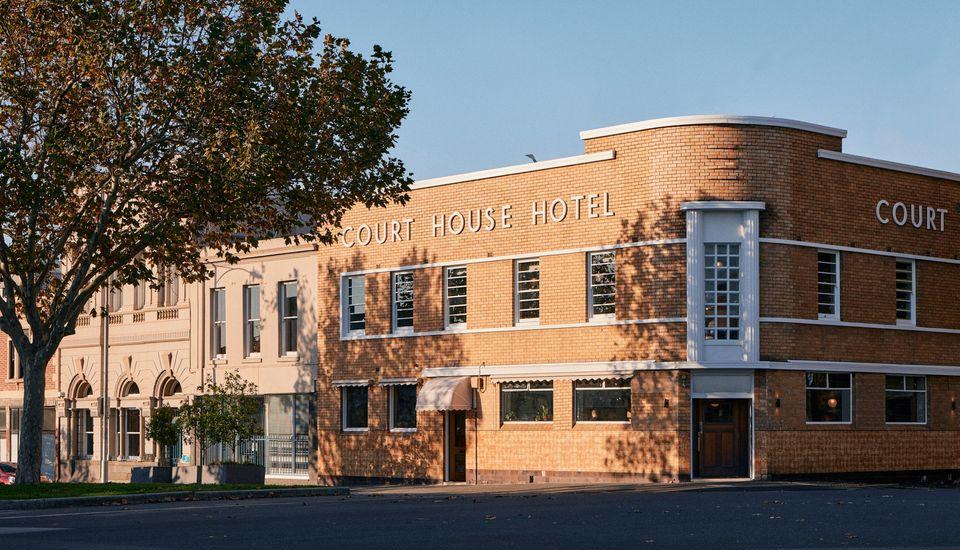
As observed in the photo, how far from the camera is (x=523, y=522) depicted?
20547 millimetres

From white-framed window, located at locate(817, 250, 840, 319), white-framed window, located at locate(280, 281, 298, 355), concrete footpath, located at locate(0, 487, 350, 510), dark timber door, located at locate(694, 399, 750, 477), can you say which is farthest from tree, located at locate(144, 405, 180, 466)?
white-framed window, located at locate(817, 250, 840, 319)

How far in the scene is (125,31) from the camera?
29625mm

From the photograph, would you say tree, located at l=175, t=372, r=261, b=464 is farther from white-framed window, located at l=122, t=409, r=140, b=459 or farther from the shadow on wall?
white-framed window, located at l=122, t=409, r=140, b=459

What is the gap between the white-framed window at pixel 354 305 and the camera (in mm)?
44031

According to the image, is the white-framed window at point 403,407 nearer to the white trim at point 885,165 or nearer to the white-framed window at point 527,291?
the white-framed window at point 527,291

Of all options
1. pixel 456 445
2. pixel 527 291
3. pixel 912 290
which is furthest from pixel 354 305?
pixel 912 290

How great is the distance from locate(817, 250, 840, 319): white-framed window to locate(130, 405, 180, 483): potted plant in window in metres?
17.4

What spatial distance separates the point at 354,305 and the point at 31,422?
1323 centimetres

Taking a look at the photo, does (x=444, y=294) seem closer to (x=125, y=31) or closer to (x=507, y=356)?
(x=507, y=356)

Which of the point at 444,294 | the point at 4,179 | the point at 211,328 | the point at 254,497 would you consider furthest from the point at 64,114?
the point at 211,328

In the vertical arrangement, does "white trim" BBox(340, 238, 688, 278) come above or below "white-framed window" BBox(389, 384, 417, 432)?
above

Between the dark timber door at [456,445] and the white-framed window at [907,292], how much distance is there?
12134mm

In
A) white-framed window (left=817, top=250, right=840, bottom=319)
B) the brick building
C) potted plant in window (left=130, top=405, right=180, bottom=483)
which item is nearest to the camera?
the brick building

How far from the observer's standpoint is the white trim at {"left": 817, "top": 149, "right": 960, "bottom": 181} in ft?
123
